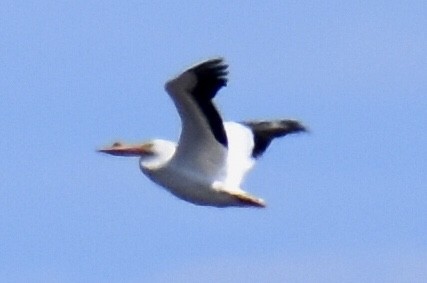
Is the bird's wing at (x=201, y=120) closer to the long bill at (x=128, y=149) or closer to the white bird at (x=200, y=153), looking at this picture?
the white bird at (x=200, y=153)

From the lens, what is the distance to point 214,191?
120 ft

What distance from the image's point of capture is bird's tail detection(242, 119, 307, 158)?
38.8 metres

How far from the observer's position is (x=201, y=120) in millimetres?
36125

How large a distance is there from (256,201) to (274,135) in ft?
8.98

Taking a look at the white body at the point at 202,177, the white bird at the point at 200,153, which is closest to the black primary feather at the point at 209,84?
the white bird at the point at 200,153

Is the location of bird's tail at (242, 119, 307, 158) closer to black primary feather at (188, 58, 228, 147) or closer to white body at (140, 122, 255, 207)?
white body at (140, 122, 255, 207)

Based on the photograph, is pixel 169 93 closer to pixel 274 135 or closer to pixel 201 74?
pixel 201 74

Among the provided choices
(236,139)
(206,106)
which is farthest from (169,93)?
(236,139)

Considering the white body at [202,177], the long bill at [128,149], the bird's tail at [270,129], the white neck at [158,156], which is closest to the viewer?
the white body at [202,177]

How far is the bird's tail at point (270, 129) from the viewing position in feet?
127

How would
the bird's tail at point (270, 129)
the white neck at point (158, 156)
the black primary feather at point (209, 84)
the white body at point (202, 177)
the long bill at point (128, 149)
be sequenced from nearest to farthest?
1. the black primary feather at point (209, 84)
2. the white body at point (202, 177)
3. the white neck at point (158, 156)
4. the long bill at point (128, 149)
5. the bird's tail at point (270, 129)

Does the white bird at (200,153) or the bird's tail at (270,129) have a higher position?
the bird's tail at (270,129)

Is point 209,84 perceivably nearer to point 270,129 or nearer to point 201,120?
point 201,120

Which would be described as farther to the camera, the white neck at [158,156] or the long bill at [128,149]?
the long bill at [128,149]
